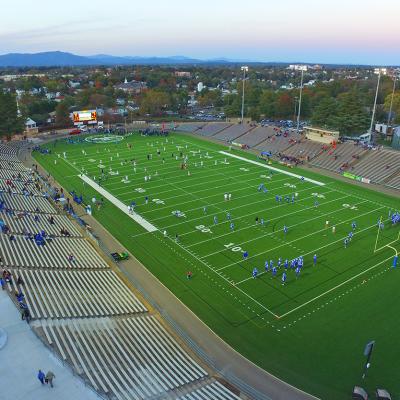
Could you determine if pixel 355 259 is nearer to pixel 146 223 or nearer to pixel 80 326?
pixel 146 223

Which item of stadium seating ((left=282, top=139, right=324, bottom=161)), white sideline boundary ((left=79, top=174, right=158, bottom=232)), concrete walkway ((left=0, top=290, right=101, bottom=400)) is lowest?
white sideline boundary ((left=79, top=174, right=158, bottom=232))

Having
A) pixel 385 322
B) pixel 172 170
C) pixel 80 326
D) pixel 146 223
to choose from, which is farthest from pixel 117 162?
pixel 385 322

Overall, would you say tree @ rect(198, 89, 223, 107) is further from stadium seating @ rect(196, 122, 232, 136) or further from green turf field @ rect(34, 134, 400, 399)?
green turf field @ rect(34, 134, 400, 399)

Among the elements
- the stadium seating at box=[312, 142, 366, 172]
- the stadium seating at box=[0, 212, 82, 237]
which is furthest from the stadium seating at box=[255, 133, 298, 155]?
the stadium seating at box=[0, 212, 82, 237]

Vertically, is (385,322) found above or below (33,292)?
below

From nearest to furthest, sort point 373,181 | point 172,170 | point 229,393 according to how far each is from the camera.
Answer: point 229,393, point 373,181, point 172,170

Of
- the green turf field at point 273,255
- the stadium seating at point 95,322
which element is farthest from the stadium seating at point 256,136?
the stadium seating at point 95,322
